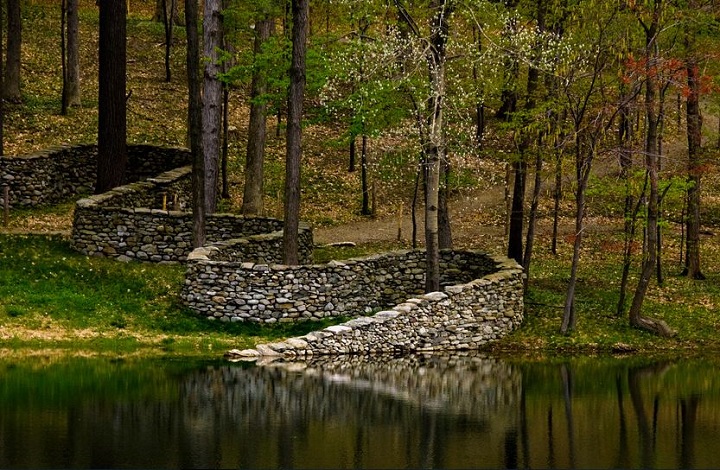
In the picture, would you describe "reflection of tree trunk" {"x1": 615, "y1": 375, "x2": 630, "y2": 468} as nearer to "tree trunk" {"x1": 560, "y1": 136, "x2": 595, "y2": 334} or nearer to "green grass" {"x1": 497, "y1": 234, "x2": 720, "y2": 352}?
"green grass" {"x1": 497, "y1": 234, "x2": 720, "y2": 352}

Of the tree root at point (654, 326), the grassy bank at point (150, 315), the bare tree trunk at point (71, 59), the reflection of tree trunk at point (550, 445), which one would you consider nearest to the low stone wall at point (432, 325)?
the grassy bank at point (150, 315)

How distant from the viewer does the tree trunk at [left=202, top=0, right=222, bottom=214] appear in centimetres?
3231

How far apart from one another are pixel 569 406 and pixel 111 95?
67.9ft

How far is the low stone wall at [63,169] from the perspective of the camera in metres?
36.4

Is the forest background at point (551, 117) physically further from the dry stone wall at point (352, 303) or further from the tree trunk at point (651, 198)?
the dry stone wall at point (352, 303)

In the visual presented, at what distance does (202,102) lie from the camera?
33125 millimetres

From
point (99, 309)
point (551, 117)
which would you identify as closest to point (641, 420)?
point (551, 117)

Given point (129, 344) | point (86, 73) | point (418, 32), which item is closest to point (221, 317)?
point (129, 344)

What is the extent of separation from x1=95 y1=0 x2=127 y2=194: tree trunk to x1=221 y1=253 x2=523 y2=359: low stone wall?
1142 centimetres

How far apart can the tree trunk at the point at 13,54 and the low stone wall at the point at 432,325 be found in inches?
1046

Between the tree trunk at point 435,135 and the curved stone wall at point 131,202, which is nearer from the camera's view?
the tree trunk at point 435,135

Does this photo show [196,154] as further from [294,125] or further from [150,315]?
[150,315]

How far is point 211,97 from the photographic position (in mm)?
32781

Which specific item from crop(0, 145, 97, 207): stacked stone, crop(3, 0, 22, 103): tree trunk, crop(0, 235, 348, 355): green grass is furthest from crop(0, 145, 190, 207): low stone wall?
crop(3, 0, 22, 103): tree trunk
